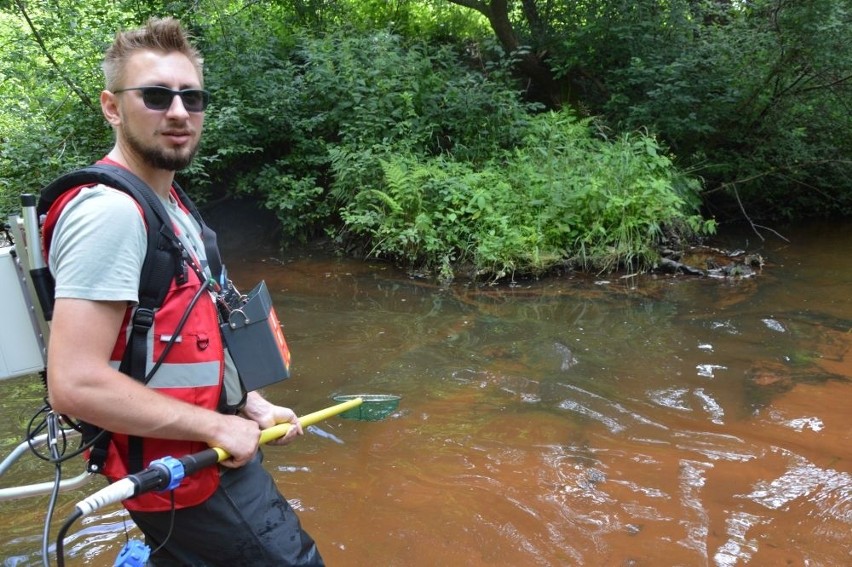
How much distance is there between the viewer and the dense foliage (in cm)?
873

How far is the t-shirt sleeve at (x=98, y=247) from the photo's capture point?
1.63m

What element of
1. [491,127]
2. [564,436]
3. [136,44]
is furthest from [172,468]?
[491,127]

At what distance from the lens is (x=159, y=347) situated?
1.79 metres

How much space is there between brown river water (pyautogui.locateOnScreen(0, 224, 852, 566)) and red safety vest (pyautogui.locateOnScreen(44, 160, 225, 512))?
628 mm

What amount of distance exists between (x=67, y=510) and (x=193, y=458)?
8.42 feet

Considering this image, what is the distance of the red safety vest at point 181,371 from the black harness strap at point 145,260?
0.02 meters

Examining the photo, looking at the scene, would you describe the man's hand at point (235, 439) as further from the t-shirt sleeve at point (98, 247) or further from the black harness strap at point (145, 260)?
Answer: the t-shirt sleeve at point (98, 247)

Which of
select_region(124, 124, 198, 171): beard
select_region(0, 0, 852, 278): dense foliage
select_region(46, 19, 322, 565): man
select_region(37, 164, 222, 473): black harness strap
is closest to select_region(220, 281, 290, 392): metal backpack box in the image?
select_region(46, 19, 322, 565): man

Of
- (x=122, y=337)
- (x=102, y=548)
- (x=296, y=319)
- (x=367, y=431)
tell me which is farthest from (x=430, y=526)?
(x=296, y=319)

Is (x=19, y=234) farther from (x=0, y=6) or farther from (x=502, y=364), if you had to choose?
(x=0, y=6)

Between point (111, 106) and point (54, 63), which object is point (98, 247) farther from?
point (54, 63)

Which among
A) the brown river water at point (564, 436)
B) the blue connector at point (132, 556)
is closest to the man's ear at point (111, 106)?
the blue connector at point (132, 556)

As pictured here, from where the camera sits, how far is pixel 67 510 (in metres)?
3.86

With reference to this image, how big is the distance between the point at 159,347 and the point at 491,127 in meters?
9.06
